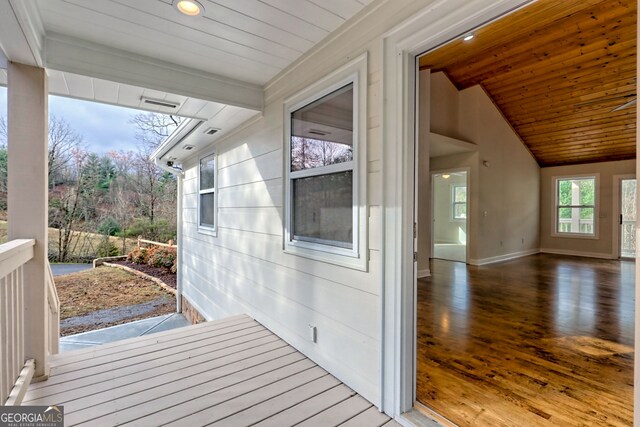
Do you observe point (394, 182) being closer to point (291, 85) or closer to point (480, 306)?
point (291, 85)

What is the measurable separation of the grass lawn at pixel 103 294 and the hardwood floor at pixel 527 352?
627 cm

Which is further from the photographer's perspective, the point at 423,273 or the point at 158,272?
the point at 158,272

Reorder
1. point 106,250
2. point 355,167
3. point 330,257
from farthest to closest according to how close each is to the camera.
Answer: point 106,250, point 330,257, point 355,167

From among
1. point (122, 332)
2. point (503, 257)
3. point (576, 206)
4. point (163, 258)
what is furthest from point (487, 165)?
point (163, 258)

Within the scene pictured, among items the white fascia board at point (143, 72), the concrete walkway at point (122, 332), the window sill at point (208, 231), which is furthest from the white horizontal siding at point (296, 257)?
the concrete walkway at point (122, 332)

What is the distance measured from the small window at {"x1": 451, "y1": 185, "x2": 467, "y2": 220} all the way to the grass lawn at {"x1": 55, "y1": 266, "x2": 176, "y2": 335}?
9.15m

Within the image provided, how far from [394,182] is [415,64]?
0.70 metres

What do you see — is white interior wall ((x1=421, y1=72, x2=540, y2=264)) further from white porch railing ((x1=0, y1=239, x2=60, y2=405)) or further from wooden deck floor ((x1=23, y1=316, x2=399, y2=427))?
white porch railing ((x1=0, y1=239, x2=60, y2=405))

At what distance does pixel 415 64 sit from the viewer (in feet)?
5.68

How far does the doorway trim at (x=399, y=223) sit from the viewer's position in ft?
5.52

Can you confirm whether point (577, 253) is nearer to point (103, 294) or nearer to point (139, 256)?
point (103, 294)

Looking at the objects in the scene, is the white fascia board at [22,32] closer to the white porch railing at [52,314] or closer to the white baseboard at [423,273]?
the white porch railing at [52,314]

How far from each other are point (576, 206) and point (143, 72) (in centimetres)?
1029

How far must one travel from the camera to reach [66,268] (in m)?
9.12
